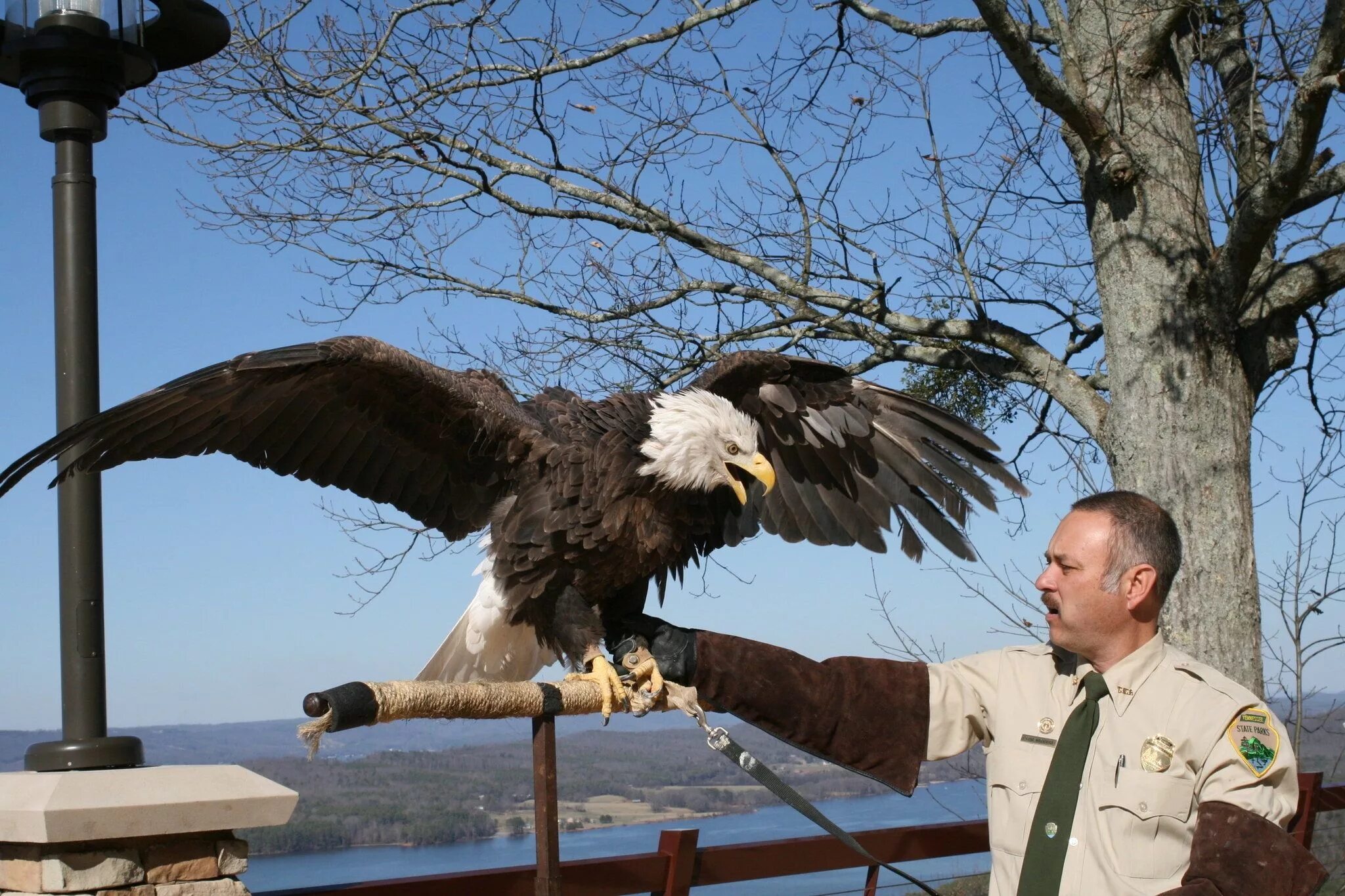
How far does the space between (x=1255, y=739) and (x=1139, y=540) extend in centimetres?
37

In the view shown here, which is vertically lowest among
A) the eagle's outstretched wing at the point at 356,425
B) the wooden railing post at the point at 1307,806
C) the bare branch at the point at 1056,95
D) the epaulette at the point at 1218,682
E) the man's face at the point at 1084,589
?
the wooden railing post at the point at 1307,806

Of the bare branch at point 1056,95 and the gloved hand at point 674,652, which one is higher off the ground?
the bare branch at point 1056,95

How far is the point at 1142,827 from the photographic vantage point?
1943mm

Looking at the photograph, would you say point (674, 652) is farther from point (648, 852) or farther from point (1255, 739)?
point (1255, 739)

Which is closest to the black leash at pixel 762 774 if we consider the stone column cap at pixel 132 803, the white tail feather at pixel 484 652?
the stone column cap at pixel 132 803

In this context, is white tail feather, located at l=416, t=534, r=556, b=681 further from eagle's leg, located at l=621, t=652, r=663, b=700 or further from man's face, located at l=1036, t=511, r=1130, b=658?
man's face, located at l=1036, t=511, r=1130, b=658

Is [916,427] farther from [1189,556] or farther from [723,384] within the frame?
[1189,556]

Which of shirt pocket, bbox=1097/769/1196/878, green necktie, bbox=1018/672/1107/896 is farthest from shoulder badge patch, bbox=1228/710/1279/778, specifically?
green necktie, bbox=1018/672/1107/896

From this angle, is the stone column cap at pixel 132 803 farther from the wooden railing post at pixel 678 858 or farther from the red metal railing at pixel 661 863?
the wooden railing post at pixel 678 858

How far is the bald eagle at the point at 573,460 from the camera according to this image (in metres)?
3.40

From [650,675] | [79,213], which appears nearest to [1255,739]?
[650,675]

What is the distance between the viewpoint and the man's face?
2.05 metres

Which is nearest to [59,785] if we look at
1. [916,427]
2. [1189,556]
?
[916,427]

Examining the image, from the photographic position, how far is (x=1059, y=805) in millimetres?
2016
